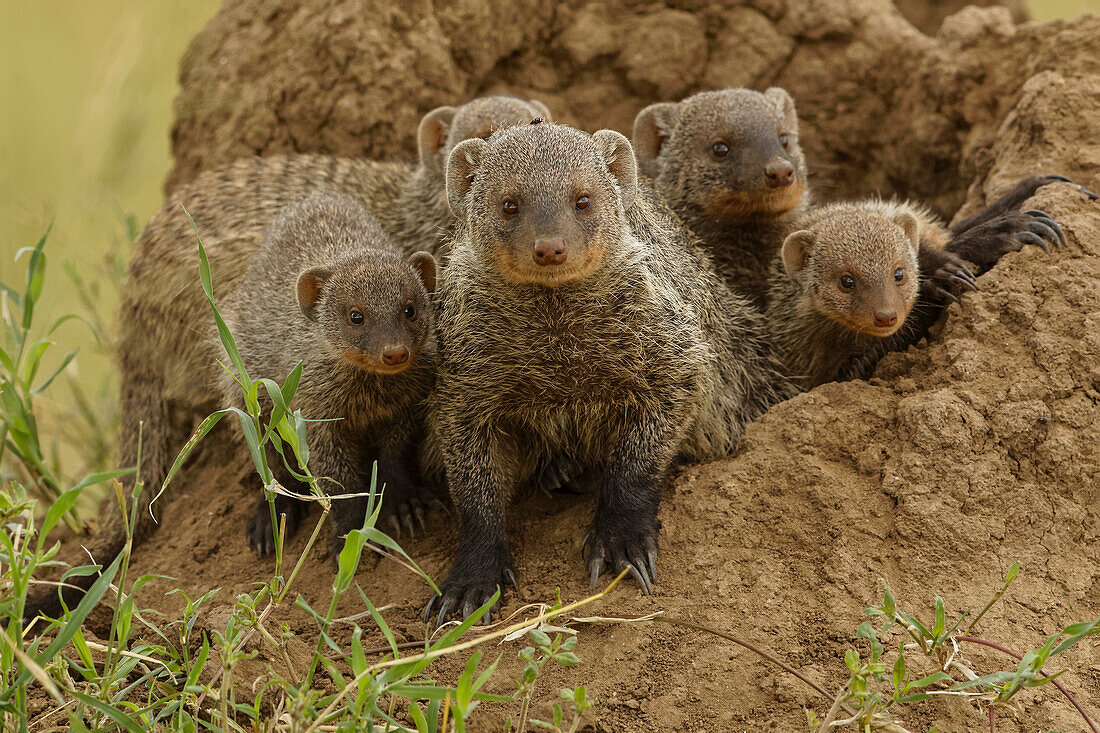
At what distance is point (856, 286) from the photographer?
315 cm

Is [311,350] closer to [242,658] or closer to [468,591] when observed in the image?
[468,591]

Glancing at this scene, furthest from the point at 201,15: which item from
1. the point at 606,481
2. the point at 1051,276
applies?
the point at 1051,276

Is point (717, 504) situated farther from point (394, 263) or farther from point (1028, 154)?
point (1028, 154)

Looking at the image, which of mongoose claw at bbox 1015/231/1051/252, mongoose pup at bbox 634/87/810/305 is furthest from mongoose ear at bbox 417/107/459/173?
mongoose claw at bbox 1015/231/1051/252

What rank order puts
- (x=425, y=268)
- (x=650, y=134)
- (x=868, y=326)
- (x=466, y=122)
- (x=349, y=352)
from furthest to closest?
(x=650, y=134), (x=466, y=122), (x=425, y=268), (x=868, y=326), (x=349, y=352)

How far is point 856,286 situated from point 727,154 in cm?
75

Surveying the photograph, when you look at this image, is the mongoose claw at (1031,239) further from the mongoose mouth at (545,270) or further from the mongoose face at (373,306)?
the mongoose face at (373,306)

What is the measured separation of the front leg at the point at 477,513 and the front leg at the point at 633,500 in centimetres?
25

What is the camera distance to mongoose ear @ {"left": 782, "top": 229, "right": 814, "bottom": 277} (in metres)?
A: 3.35

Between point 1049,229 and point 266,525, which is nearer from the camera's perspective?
point 1049,229

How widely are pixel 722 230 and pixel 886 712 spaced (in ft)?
6.51

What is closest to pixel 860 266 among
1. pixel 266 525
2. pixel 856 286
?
pixel 856 286

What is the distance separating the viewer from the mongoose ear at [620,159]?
2.79m

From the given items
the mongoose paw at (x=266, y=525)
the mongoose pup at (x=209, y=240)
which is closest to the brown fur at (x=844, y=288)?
the mongoose pup at (x=209, y=240)
